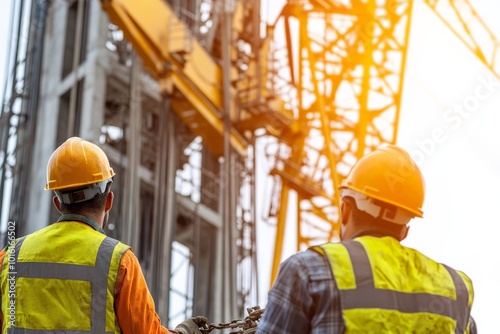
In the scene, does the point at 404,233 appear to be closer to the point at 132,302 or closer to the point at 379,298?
the point at 379,298

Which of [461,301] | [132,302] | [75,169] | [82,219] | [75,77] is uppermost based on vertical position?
[75,77]

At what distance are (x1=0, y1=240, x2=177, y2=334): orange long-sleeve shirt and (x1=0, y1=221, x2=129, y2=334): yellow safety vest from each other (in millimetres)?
23

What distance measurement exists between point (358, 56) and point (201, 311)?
22.5 feet

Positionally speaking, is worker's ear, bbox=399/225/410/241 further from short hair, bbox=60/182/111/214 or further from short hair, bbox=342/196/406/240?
short hair, bbox=60/182/111/214

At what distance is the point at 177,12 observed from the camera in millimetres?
19094

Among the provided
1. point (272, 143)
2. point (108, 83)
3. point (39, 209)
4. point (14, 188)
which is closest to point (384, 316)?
point (14, 188)

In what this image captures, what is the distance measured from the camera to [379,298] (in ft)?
9.90

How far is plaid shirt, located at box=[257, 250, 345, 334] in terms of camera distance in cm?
298

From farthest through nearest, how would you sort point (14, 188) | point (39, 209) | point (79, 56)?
1. point (79, 56)
2. point (39, 209)
3. point (14, 188)

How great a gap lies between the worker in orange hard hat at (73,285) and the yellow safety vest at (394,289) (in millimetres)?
884

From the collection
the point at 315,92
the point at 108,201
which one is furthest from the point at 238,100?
the point at 108,201

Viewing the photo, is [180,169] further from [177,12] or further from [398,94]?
[398,94]

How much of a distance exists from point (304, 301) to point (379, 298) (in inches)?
9.2

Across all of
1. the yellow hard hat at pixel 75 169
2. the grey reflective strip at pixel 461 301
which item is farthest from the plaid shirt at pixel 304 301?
the yellow hard hat at pixel 75 169
